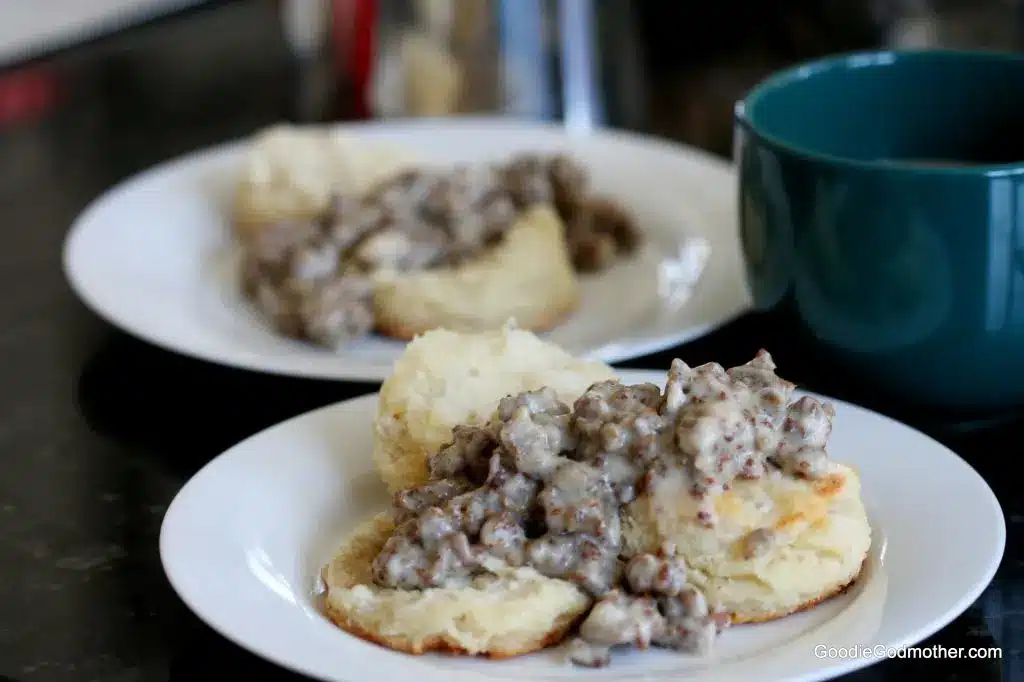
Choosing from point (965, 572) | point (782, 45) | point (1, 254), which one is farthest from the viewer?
point (782, 45)

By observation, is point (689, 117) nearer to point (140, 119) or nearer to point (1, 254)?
point (140, 119)

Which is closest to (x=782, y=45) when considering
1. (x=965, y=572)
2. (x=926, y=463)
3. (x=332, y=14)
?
(x=332, y=14)

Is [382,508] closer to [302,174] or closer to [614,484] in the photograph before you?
[614,484]

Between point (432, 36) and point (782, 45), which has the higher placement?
point (432, 36)

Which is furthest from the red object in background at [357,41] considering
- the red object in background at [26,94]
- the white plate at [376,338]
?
the red object in background at [26,94]

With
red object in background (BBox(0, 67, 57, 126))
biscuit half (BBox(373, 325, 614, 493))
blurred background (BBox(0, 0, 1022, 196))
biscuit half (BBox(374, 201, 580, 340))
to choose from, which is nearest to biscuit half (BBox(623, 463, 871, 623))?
biscuit half (BBox(373, 325, 614, 493))

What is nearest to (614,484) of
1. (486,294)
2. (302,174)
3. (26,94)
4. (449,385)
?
(449,385)

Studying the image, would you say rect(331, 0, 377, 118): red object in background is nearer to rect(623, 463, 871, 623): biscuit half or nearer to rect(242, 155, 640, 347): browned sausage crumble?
rect(242, 155, 640, 347): browned sausage crumble

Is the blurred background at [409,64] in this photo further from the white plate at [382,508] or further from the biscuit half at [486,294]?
the white plate at [382,508]
